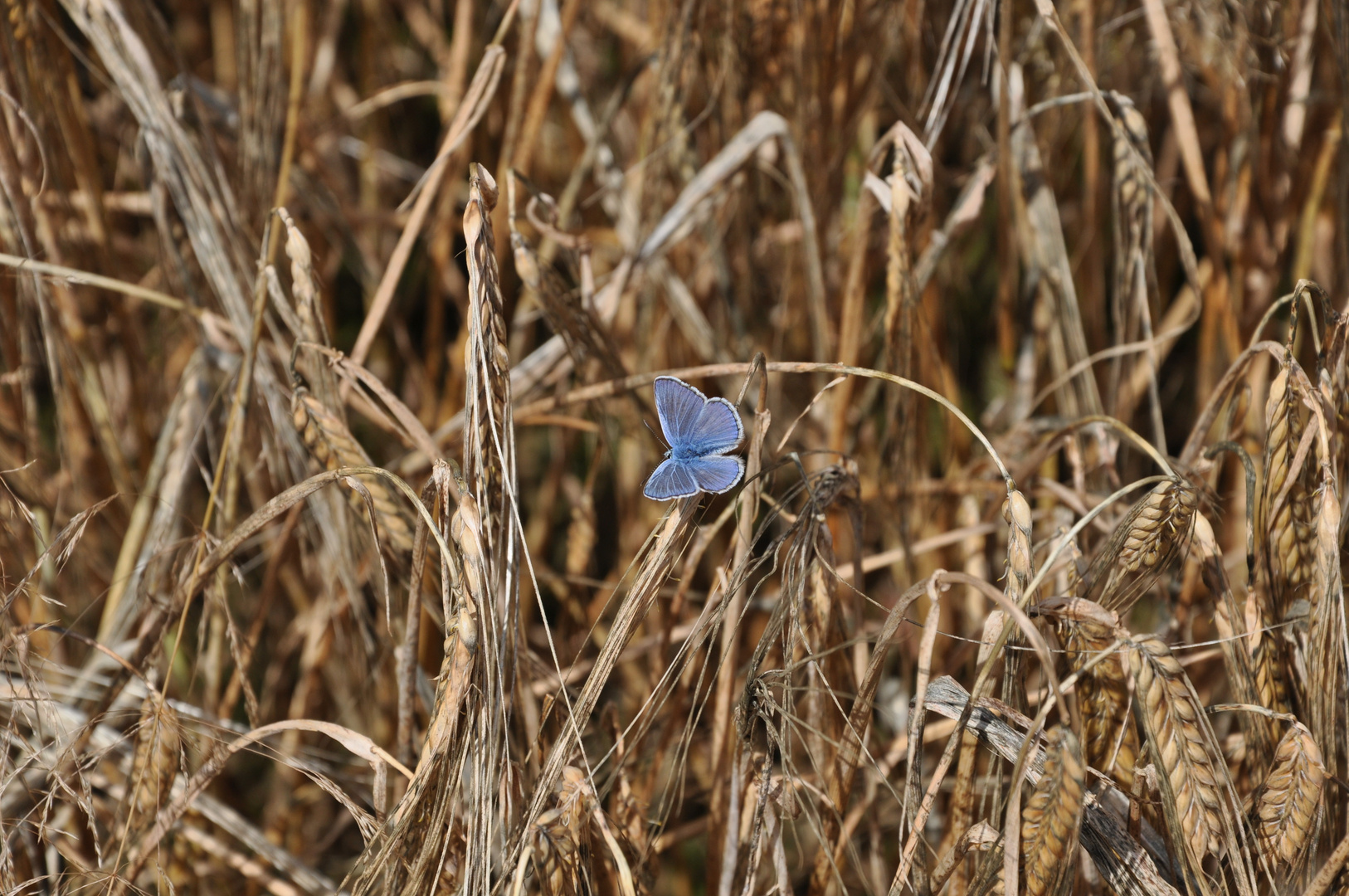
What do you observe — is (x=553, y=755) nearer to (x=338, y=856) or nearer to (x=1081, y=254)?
(x=338, y=856)

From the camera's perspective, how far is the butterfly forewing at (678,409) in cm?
80

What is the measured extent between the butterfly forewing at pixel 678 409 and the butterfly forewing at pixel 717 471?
0.22 ft

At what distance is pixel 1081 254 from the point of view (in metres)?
1.25

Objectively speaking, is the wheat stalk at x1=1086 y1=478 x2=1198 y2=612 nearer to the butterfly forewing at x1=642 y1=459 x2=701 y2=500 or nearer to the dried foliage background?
the dried foliage background

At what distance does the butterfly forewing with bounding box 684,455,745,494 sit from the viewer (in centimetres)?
65

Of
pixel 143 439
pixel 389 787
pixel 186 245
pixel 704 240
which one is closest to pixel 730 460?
pixel 389 787

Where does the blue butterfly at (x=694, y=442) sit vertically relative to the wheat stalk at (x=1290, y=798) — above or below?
above

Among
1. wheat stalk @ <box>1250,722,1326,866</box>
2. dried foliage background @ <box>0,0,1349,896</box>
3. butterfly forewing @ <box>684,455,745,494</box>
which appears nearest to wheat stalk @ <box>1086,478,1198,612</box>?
dried foliage background @ <box>0,0,1349,896</box>

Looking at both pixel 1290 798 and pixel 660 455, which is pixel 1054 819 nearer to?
pixel 1290 798

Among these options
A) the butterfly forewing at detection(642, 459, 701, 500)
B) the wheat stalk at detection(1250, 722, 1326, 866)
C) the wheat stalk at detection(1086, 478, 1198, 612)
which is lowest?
the wheat stalk at detection(1250, 722, 1326, 866)

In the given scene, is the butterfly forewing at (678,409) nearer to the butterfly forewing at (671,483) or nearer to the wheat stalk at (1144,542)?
the butterfly forewing at (671,483)

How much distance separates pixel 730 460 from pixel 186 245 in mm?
831

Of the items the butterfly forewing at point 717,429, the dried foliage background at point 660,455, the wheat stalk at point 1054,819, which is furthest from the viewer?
the butterfly forewing at point 717,429

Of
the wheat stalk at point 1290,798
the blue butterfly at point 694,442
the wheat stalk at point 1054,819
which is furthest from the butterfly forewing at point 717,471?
the wheat stalk at point 1290,798
